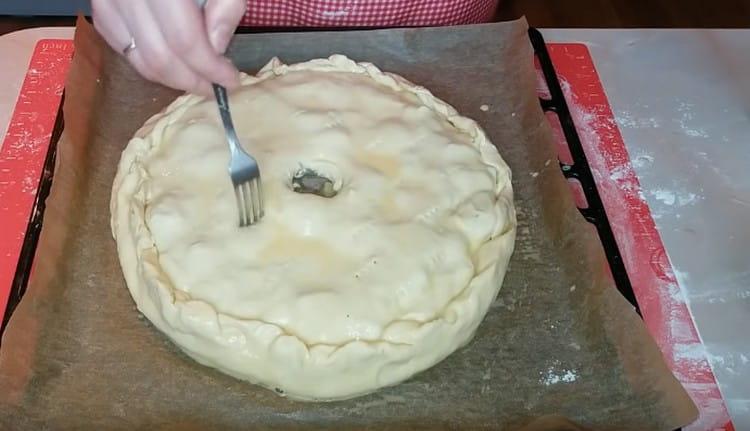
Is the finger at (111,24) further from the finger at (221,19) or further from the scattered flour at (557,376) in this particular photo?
the scattered flour at (557,376)

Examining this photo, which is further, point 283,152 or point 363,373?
point 283,152

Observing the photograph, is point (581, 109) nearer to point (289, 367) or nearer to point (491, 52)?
point (491, 52)

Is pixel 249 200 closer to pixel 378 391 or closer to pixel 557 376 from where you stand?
pixel 378 391

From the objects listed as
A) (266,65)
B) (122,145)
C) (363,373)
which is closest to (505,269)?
(363,373)

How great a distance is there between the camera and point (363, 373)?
3.17 ft

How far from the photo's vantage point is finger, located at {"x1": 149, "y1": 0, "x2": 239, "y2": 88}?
0.81 m

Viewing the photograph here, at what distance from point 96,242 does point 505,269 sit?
592 mm

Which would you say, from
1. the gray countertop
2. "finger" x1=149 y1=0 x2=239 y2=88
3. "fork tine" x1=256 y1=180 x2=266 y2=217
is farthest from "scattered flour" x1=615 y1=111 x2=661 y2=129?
"finger" x1=149 y1=0 x2=239 y2=88

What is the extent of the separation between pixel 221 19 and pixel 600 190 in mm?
714

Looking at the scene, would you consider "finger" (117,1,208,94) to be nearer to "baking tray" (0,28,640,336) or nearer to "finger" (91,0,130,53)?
"finger" (91,0,130,53)

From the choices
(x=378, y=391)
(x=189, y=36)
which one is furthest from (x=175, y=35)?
(x=378, y=391)

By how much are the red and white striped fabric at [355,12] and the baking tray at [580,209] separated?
9cm

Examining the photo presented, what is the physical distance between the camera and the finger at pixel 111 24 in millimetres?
863

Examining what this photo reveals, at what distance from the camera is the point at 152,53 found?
846mm
